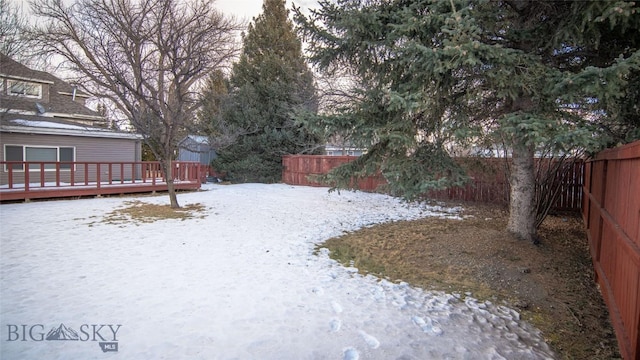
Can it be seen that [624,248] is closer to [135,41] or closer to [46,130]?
[135,41]

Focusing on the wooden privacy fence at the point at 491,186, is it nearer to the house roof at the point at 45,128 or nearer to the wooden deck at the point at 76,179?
the wooden deck at the point at 76,179

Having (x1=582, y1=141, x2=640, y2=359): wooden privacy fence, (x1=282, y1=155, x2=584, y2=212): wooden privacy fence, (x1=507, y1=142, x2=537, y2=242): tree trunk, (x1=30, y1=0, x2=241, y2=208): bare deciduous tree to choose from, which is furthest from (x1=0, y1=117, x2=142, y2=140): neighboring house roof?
(x1=582, y1=141, x2=640, y2=359): wooden privacy fence

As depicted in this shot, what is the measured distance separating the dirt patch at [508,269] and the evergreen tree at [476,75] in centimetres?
71

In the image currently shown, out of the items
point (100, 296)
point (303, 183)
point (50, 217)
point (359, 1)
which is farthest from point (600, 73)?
point (303, 183)

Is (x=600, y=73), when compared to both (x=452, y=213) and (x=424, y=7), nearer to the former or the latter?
(x=424, y=7)

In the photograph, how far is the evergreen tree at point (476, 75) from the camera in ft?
12.1

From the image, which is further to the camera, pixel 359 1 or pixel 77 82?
pixel 77 82

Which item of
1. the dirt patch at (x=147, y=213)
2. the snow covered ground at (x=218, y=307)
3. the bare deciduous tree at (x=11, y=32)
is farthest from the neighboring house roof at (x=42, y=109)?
the snow covered ground at (x=218, y=307)

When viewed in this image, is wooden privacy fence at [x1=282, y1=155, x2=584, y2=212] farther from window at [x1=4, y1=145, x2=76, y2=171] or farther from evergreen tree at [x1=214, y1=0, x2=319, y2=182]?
window at [x1=4, y1=145, x2=76, y2=171]

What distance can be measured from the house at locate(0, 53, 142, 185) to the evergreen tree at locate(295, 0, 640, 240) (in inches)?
409

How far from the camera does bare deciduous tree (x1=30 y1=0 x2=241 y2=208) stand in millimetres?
8523

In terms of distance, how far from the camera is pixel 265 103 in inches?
734

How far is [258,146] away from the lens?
18562mm

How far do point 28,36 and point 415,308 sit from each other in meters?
12.0
